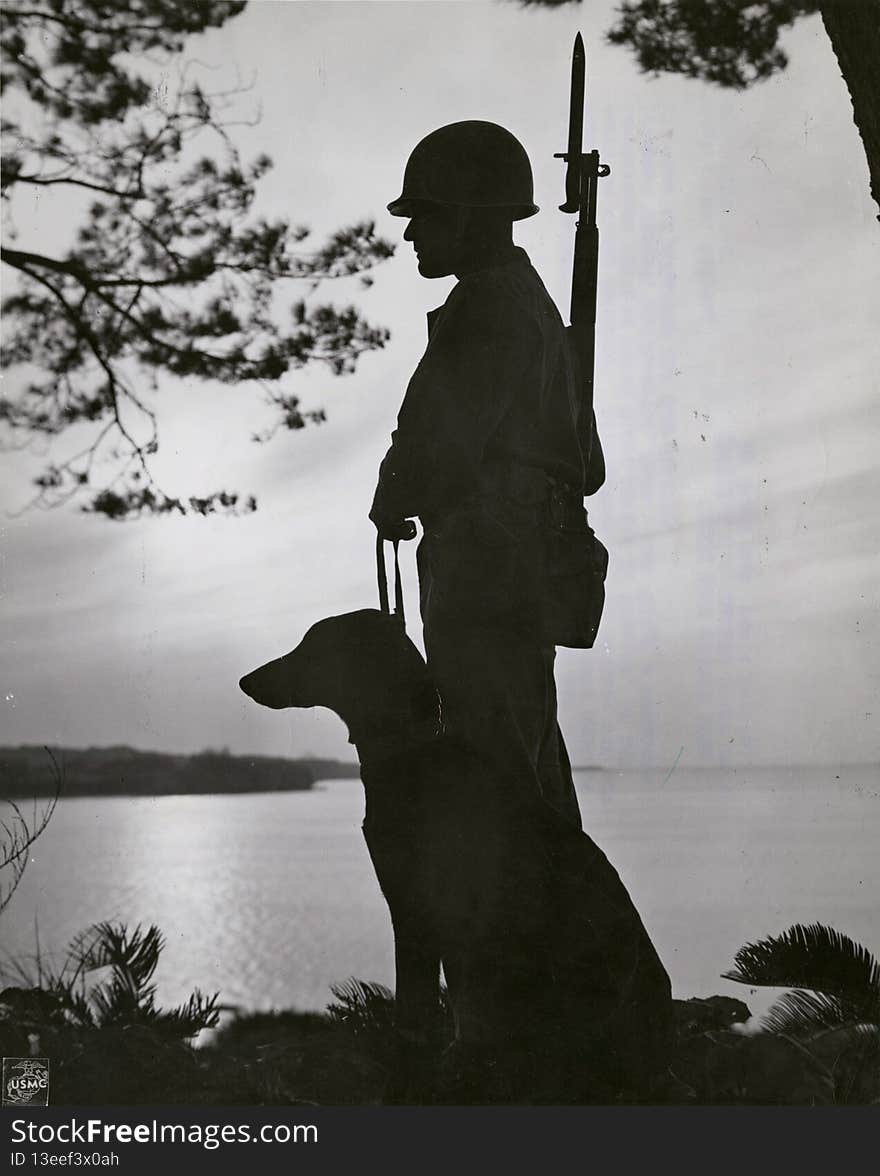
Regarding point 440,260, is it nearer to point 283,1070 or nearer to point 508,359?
point 508,359

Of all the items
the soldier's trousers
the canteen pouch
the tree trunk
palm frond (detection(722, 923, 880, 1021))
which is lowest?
palm frond (detection(722, 923, 880, 1021))

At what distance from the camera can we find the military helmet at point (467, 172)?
10.8 ft

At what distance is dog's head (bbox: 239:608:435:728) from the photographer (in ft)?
10.1

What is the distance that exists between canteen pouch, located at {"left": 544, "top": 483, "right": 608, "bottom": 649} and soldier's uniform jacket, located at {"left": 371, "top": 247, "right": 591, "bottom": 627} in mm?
28

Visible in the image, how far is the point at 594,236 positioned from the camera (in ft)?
12.0

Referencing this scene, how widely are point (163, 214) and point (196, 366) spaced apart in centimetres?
61

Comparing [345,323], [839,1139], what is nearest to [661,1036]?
[839,1139]

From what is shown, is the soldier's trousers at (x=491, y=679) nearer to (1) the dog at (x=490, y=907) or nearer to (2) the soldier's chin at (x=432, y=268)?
(1) the dog at (x=490, y=907)

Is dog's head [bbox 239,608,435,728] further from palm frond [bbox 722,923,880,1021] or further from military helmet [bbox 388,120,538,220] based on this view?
palm frond [bbox 722,923,880,1021]

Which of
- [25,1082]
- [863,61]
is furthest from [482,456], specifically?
[25,1082]

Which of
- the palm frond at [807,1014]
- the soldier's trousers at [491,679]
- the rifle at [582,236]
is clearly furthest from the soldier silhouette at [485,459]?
the palm frond at [807,1014]

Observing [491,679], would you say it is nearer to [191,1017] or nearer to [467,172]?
[467,172]

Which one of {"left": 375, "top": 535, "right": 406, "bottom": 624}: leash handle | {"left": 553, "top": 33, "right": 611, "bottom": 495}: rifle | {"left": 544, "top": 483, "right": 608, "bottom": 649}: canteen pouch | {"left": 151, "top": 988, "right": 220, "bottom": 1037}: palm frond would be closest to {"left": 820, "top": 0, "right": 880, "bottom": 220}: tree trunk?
{"left": 553, "top": 33, "right": 611, "bottom": 495}: rifle

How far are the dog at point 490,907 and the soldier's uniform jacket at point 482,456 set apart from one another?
24cm
